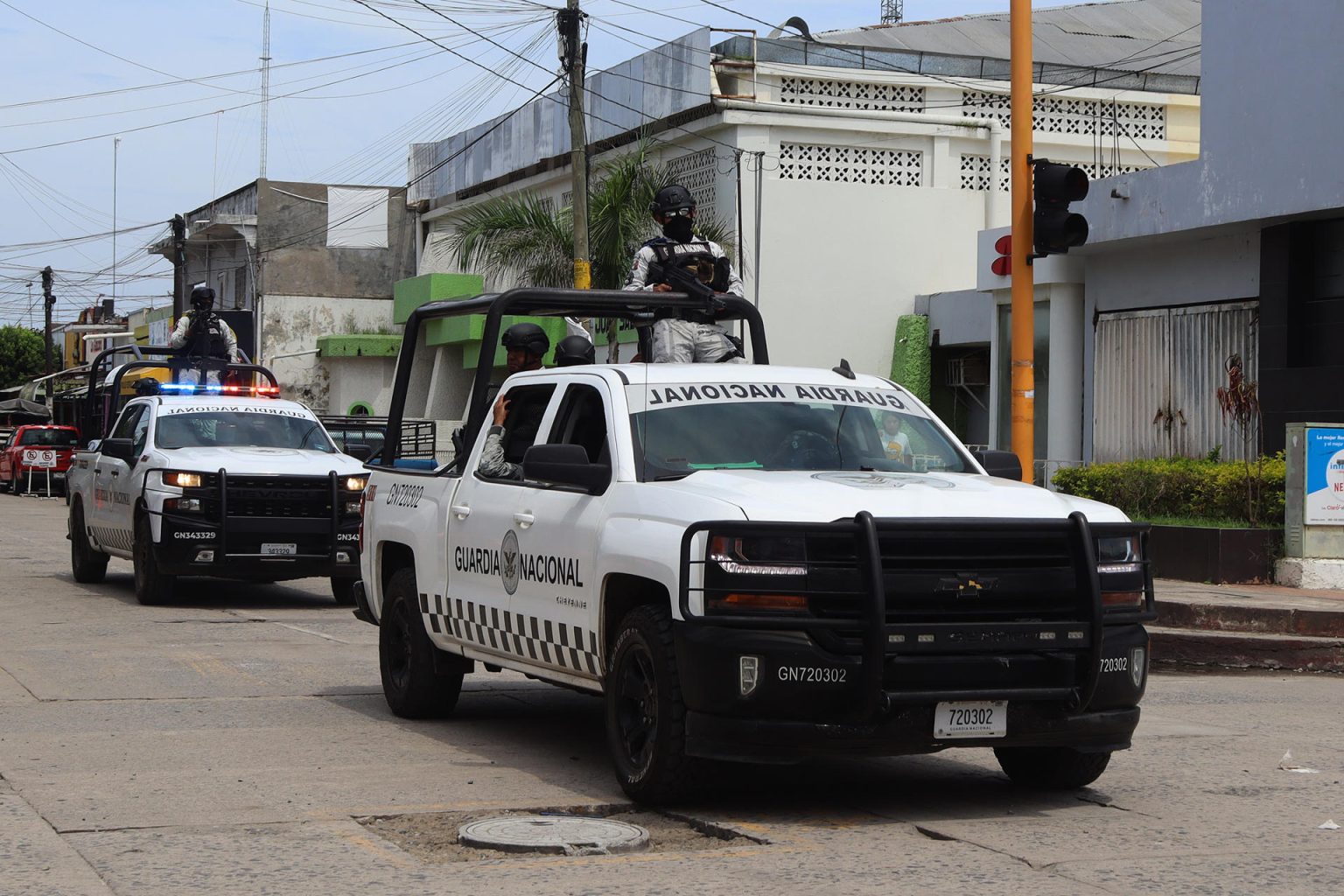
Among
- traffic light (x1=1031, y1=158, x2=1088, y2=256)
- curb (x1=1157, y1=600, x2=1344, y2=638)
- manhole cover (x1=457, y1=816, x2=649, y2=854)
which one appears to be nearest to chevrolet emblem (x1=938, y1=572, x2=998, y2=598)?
manhole cover (x1=457, y1=816, x2=649, y2=854)

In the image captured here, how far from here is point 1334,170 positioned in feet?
59.5

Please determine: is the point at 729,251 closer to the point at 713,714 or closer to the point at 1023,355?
the point at 1023,355

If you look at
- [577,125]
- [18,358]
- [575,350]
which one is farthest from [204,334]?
[18,358]

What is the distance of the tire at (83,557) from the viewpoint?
18672 mm

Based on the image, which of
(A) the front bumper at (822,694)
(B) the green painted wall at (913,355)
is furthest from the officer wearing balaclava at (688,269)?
(B) the green painted wall at (913,355)

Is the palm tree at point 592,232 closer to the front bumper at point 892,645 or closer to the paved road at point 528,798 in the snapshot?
the paved road at point 528,798

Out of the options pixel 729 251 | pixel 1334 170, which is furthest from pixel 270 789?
pixel 729 251

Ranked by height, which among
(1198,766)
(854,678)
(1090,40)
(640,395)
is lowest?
(1198,766)

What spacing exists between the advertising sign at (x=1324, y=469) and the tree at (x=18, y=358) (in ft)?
299

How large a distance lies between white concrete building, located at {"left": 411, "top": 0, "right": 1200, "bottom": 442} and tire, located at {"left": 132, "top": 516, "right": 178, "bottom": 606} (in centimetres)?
1468

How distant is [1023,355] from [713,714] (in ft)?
27.6

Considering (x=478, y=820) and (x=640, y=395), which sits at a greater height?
(x=640, y=395)

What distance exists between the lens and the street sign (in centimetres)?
4619

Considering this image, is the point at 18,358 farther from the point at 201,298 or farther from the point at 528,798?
the point at 528,798
